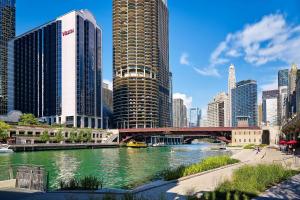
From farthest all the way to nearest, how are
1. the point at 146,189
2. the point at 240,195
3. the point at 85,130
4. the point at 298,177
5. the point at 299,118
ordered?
the point at 85,130
the point at 299,118
the point at 298,177
the point at 146,189
the point at 240,195

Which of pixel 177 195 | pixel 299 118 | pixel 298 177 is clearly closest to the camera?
pixel 177 195

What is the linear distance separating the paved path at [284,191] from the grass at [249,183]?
18.6 inches

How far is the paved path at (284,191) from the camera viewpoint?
19891 millimetres

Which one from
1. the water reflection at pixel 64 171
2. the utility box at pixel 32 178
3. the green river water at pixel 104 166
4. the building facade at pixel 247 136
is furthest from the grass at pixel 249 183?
the building facade at pixel 247 136

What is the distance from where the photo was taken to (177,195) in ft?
67.7

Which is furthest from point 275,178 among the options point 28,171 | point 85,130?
point 85,130

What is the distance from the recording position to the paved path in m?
19.9

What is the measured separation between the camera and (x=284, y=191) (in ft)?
71.2

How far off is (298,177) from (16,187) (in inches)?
786

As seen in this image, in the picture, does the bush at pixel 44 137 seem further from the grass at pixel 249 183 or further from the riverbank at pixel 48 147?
the grass at pixel 249 183

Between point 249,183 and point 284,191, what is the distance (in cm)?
197

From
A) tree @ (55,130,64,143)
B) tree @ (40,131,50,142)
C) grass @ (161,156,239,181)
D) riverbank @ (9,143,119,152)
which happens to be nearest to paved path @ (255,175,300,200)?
grass @ (161,156,239,181)

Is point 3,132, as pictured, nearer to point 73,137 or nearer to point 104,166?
point 73,137

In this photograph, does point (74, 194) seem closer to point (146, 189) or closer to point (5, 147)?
point (146, 189)
